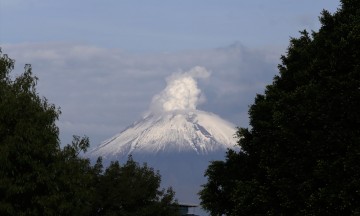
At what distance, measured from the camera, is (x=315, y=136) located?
46.1 metres

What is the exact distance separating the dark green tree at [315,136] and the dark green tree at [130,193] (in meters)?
31.0

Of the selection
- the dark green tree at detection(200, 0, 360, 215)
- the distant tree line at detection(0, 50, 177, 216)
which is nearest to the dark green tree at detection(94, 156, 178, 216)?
the dark green tree at detection(200, 0, 360, 215)

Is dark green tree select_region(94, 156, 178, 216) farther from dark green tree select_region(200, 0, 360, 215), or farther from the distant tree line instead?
the distant tree line

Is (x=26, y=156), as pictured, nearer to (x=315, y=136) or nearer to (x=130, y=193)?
(x=315, y=136)

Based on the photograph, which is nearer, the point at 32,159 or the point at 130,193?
the point at 32,159

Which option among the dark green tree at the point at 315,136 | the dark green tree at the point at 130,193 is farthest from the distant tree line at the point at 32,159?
the dark green tree at the point at 130,193

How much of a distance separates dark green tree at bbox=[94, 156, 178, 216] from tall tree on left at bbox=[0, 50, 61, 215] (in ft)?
121

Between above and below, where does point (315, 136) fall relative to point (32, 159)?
above

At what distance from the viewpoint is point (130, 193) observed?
276ft

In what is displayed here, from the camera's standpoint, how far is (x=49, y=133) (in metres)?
44.5

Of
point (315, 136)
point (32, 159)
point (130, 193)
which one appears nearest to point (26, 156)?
point (32, 159)

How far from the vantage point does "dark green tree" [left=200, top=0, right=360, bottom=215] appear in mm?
44812

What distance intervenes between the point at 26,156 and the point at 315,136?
54.5ft

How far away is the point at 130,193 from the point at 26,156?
41.8 m
